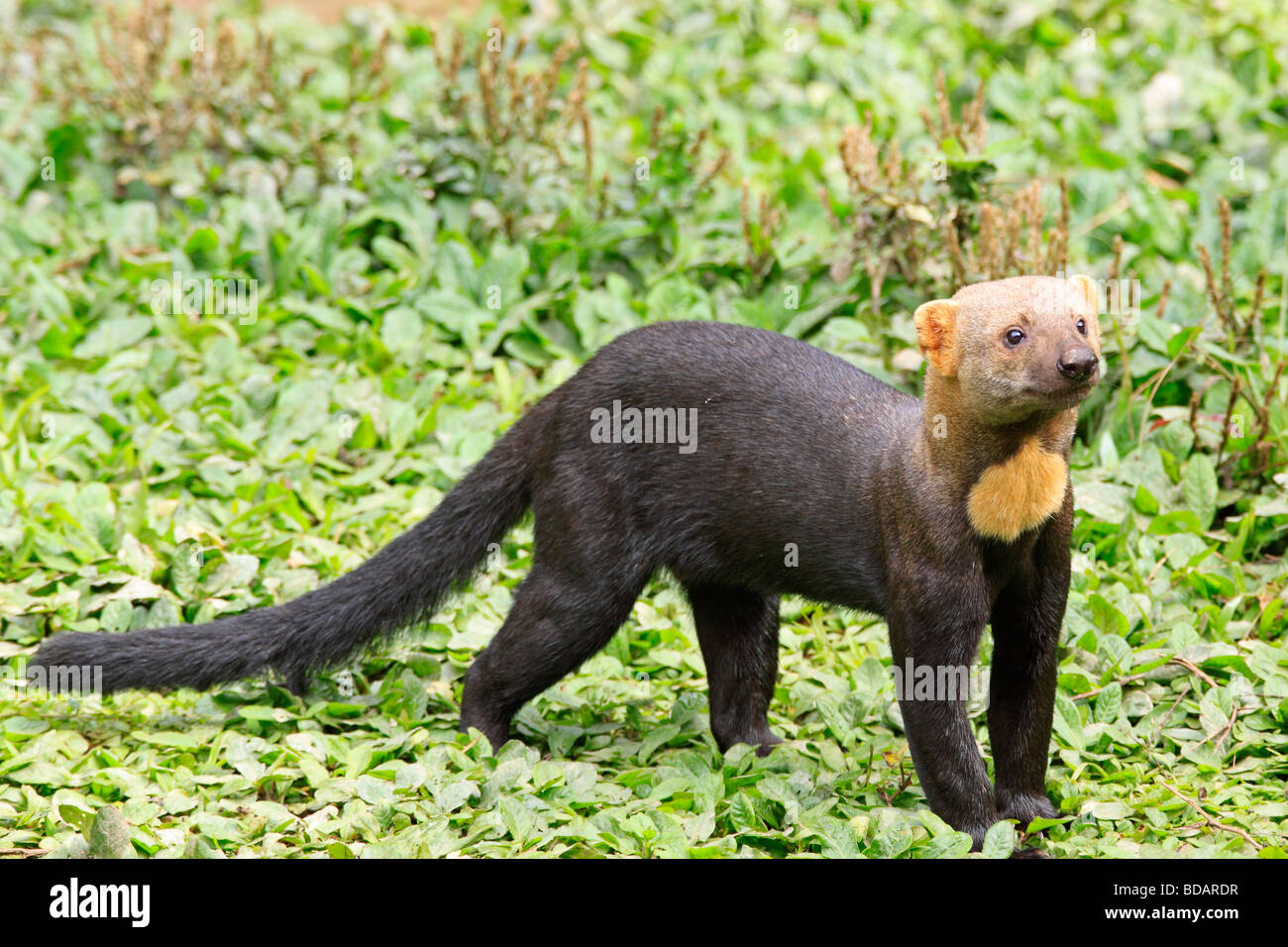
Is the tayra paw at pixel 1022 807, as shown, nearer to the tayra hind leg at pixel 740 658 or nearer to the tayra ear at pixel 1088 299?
the tayra hind leg at pixel 740 658

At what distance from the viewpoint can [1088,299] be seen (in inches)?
169

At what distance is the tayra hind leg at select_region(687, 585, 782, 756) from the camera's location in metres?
5.38

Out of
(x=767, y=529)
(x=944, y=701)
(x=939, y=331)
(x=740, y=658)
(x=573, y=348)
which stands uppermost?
(x=573, y=348)

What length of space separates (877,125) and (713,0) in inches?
78.7

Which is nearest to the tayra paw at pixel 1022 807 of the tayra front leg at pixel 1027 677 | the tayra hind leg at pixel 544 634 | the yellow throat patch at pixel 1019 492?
the tayra front leg at pixel 1027 677

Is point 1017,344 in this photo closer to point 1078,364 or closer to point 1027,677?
point 1078,364

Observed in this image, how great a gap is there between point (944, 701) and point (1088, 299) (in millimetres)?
1166

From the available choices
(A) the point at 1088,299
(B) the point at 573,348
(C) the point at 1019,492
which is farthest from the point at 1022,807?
(B) the point at 573,348

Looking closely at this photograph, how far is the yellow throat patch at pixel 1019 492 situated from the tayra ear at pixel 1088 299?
1.06 ft

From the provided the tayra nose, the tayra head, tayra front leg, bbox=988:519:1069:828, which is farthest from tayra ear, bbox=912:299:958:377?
tayra front leg, bbox=988:519:1069:828

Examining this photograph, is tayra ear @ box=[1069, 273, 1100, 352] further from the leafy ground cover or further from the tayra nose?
the leafy ground cover

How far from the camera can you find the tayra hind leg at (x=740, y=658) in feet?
17.6

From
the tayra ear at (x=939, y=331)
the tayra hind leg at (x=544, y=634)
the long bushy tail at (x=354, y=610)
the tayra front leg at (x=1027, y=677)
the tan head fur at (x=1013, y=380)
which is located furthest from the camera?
the long bushy tail at (x=354, y=610)
